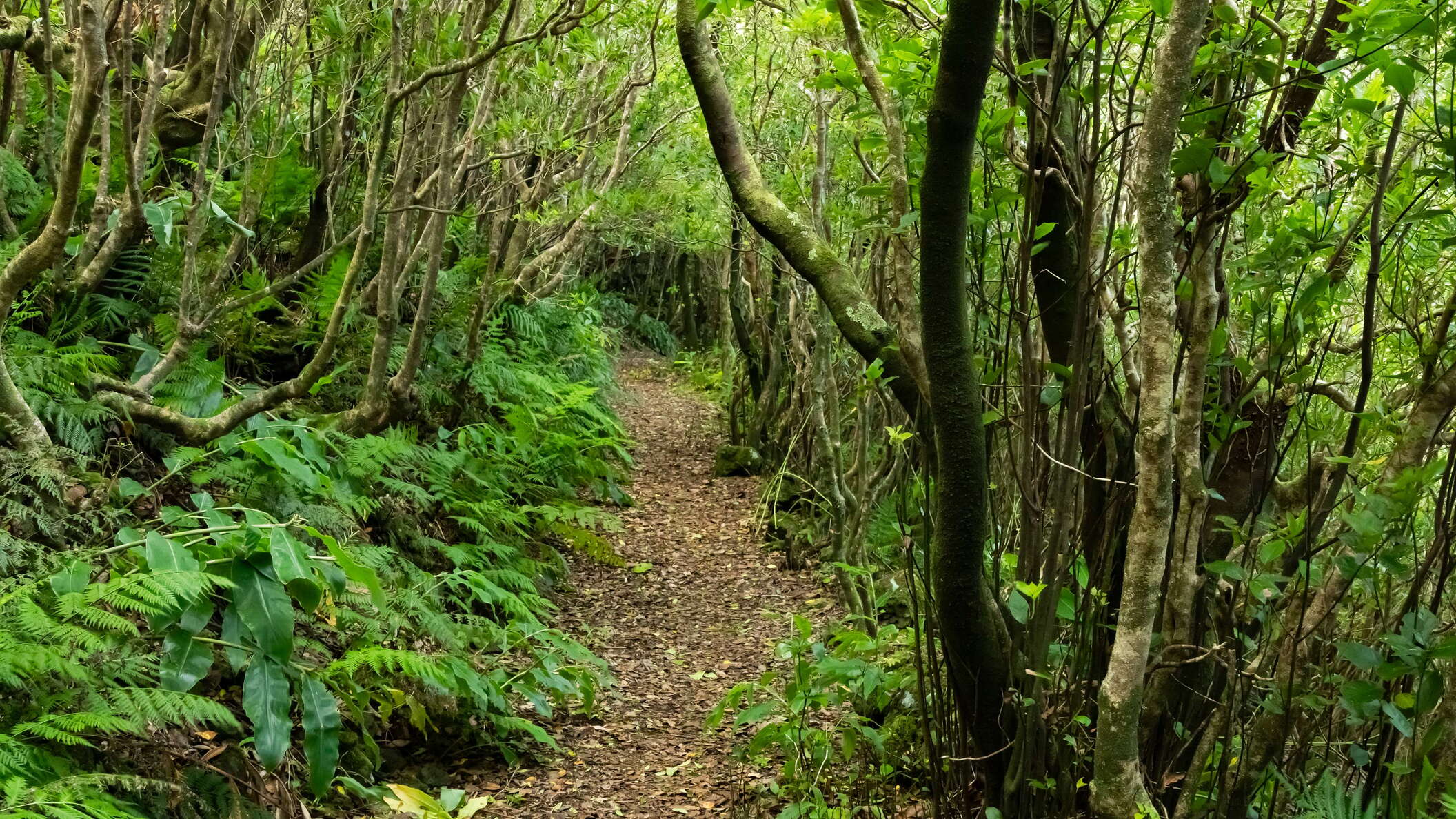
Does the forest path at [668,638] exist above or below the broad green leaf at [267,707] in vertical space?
below

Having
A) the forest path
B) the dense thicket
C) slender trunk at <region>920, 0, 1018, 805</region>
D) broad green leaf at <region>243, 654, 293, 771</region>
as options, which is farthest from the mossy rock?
broad green leaf at <region>243, 654, 293, 771</region>

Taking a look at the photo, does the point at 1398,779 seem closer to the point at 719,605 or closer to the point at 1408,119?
the point at 1408,119

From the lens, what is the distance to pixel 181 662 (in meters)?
2.75

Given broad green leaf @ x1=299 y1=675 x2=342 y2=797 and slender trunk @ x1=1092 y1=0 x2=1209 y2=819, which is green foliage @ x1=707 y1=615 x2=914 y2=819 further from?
broad green leaf @ x1=299 y1=675 x2=342 y2=797

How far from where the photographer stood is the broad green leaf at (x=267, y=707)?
271cm

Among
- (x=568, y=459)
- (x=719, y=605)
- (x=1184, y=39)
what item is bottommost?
(x=719, y=605)

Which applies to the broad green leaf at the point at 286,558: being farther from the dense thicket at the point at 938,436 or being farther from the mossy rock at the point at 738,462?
the mossy rock at the point at 738,462

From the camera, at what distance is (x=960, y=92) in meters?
1.94

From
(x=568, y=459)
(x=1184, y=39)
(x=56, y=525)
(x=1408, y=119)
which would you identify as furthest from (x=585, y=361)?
(x=1184, y=39)

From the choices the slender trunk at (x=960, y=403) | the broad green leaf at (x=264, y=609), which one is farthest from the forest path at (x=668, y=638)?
the slender trunk at (x=960, y=403)

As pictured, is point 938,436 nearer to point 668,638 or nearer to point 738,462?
point 668,638

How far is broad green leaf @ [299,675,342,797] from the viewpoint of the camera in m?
2.90

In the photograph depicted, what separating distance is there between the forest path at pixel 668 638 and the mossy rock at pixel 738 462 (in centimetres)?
17

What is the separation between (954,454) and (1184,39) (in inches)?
40.4
